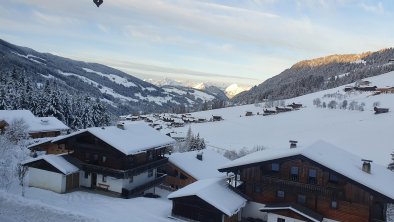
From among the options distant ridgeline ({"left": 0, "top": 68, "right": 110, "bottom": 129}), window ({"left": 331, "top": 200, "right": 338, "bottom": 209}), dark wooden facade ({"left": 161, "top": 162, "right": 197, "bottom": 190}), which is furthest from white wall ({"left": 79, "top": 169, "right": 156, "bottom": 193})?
distant ridgeline ({"left": 0, "top": 68, "right": 110, "bottom": 129})

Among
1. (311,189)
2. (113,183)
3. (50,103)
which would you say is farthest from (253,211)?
(50,103)

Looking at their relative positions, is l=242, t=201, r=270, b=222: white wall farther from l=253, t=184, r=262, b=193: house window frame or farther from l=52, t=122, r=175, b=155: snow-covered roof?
l=52, t=122, r=175, b=155: snow-covered roof

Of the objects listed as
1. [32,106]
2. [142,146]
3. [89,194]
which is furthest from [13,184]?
[32,106]

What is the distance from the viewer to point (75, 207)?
32531 mm

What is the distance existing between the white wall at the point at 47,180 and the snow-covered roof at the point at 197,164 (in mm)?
17454

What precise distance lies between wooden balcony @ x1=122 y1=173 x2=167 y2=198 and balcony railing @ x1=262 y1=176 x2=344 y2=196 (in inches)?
583

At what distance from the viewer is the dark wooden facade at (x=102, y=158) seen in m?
39.7

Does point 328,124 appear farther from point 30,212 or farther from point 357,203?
point 30,212

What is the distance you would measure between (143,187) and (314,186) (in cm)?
1983

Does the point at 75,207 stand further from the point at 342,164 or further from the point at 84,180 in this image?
the point at 342,164

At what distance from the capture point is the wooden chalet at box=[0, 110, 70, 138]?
62.0 m

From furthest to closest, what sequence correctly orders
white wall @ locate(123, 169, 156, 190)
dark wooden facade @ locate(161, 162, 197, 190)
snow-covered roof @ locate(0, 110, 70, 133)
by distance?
snow-covered roof @ locate(0, 110, 70, 133)
dark wooden facade @ locate(161, 162, 197, 190)
white wall @ locate(123, 169, 156, 190)

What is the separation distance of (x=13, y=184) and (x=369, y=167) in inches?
1347

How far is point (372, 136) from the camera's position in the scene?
106125 mm
